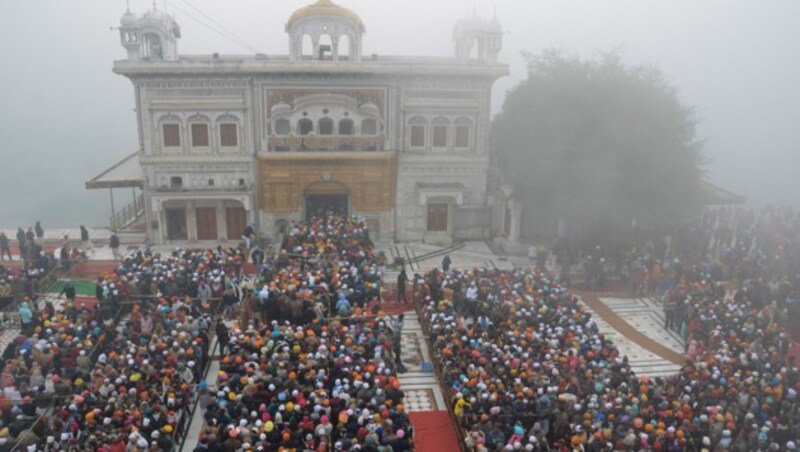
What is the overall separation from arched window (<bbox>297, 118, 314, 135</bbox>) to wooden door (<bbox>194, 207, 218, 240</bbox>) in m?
5.36

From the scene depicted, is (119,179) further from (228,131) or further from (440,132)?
(440,132)

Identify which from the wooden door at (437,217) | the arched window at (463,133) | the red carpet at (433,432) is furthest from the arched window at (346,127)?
the red carpet at (433,432)

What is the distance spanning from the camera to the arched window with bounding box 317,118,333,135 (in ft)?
94.4

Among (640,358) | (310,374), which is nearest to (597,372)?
(640,358)

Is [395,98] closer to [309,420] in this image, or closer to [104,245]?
[104,245]

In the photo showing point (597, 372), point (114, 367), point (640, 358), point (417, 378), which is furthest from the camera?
point (640, 358)

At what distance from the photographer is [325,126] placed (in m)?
28.9

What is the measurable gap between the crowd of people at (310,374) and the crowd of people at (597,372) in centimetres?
172

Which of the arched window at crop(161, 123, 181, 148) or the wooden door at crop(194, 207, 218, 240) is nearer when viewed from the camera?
the arched window at crop(161, 123, 181, 148)

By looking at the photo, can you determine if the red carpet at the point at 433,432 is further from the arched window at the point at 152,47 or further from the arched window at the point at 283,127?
the arched window at the point at 152,47

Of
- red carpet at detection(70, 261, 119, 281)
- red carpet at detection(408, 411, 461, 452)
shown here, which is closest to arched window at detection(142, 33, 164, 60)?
red carpet at detection(70, 261, 119, 281)

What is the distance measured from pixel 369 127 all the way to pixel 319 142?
2.45 meters

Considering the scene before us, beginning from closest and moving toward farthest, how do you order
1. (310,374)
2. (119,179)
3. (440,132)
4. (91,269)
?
→ (310,374) → (91,269) → (119,179) → (440,132)

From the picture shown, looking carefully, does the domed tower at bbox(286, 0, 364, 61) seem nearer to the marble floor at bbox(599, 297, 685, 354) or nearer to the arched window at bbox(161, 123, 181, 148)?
the arched window at bbox(161, 123, 181, 148)
